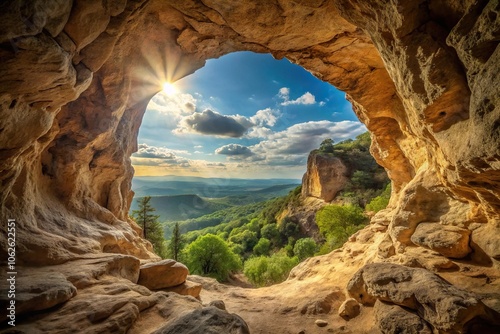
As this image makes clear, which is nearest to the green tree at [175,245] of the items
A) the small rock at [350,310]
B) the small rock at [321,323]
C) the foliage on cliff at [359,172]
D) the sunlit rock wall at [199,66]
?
the sunlit rock wall at [199,66]

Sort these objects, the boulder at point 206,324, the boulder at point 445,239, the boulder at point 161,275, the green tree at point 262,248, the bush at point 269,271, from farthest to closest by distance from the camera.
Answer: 1. the green tree at point 262,248
2. the bush at point 269,271
3. the boulder at point 161,275
4. the boulder at point 445,239
5. the boulder at point 206,324

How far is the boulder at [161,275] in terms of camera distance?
11.8 metres

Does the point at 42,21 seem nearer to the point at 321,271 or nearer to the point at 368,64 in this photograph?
the point at 368,64

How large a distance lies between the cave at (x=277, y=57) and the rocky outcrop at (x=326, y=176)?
3721cm

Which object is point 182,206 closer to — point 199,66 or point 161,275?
point 199,66

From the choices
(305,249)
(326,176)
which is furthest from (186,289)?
(326,176)

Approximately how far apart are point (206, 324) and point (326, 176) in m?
52.2

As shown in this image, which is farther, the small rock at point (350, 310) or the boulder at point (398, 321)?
the small rock at point (350, 310)

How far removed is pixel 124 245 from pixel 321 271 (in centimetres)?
1465

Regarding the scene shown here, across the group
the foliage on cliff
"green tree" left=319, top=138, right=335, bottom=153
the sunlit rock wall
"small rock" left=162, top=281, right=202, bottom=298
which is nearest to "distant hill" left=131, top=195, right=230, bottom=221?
"green tree" left=319, top=138, right=335, bottom=153

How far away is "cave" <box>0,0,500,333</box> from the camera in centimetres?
615

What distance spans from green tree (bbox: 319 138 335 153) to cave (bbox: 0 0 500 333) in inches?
1815

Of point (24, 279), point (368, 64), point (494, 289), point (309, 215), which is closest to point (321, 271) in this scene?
point (494, 289)

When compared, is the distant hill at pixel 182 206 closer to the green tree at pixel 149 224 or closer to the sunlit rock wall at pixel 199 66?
the green tree at pixel 149 224
